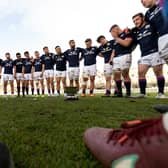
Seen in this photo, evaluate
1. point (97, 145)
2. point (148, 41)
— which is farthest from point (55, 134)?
point (148, 41)

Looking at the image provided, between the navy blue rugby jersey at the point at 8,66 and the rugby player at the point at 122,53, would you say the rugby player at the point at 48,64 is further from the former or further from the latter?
the rugby player at the point at 122,53

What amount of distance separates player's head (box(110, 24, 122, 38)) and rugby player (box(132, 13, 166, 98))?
1106mm

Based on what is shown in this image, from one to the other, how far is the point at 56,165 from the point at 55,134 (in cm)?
83

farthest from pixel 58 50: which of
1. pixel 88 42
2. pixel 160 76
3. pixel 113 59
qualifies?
pixel 160 76

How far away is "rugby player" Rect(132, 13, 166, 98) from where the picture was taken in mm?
6836

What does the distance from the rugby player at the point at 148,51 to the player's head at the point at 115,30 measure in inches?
43.6

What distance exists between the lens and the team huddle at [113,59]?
6.64 metres

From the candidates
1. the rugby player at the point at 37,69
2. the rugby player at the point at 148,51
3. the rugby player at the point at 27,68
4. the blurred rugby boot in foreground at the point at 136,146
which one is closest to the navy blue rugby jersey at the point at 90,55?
the rugby player at the point at 37,69

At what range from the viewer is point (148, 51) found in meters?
7.01

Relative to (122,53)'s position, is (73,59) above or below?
above

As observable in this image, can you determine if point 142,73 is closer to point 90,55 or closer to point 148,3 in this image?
point 148,3

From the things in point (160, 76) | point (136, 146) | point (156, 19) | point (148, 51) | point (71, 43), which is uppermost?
point (71, 43)

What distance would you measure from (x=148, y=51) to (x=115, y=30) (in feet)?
5.83

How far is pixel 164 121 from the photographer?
1157 millimetres
